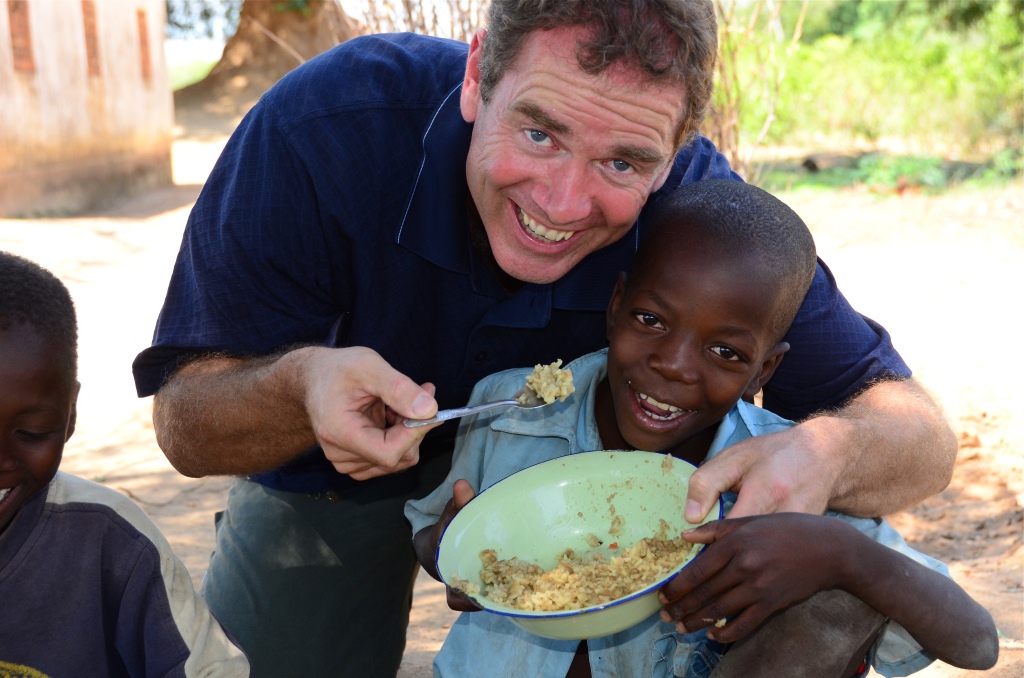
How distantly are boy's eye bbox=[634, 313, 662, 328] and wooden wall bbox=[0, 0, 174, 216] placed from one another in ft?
30.6

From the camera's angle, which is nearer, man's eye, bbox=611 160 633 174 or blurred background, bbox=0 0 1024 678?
man's eye, bbox=611 160 633 174

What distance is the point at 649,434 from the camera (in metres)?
2.05

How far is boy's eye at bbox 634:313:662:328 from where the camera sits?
2076 mm

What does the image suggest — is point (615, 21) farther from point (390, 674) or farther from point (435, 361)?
point (390, 674)

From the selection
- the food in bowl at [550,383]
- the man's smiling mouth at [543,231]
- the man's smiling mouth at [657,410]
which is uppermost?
the man's smiling mouth at [543,231]

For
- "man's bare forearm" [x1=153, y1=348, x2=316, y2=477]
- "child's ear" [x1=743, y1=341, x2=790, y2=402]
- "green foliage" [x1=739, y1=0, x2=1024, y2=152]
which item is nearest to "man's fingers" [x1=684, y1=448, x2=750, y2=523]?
"child's ear" [x1=743, y1=341, x2=790, y2=402]

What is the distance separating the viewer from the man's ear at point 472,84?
7.38 ft

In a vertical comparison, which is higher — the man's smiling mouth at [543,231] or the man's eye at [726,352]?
the man's smiling mouth at [543,231]

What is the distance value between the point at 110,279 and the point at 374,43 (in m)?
6.19

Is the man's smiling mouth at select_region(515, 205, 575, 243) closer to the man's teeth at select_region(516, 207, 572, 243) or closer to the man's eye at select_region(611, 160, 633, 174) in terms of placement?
the man's teeth at select_region(516, 207, 572, 243)

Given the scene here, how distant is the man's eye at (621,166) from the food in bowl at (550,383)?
1.50 ft

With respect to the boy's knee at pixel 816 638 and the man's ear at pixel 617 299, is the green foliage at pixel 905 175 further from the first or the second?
the boy's knee at pixel 816 638

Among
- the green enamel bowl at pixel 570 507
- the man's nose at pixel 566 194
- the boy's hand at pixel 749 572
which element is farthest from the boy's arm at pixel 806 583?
the man's nose at pixel 566 194

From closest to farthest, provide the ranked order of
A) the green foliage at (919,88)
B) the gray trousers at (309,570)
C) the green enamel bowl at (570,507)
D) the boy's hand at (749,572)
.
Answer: the boy's hand at (749,572) < the green enamel bowl at (570,507) < the gray trousers at (309,570) < the green foliage at (919,88)
